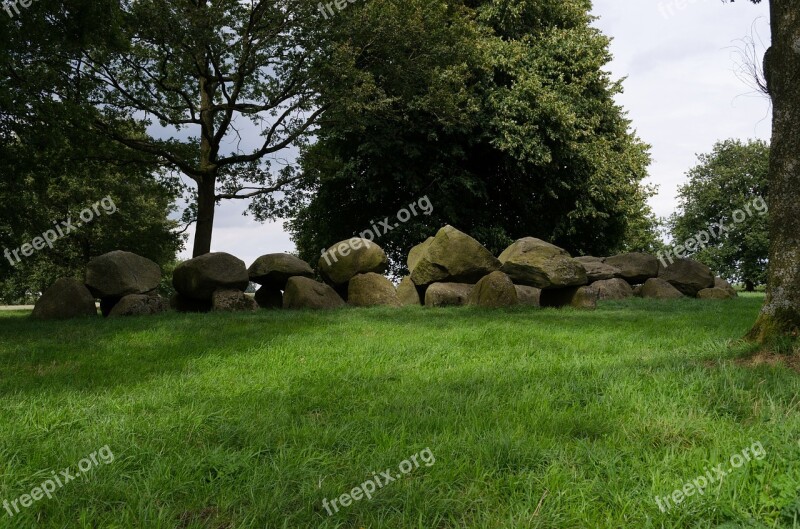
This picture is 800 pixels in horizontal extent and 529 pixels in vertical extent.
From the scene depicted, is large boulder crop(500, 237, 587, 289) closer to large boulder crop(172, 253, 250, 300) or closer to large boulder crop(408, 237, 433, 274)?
large boulder crop(408, 237, 433, 274)

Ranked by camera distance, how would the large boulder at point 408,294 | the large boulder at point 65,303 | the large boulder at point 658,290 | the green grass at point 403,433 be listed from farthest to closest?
the large boulder at point 658,290 < the large boulder at point 408,294 < the large boulder at point 65,303 < the green grass at point 403,433

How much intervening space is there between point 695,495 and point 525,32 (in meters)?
23.9

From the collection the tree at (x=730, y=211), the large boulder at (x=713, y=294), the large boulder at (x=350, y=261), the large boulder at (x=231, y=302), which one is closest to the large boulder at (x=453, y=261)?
the large boulder at (x=350, y=261)

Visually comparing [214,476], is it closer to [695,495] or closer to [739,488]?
[695,495]

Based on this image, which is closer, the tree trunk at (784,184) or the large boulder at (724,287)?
the tree trunk at (784,184)

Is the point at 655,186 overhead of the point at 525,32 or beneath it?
beneath

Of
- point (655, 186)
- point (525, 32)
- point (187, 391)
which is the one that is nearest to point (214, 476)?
point (187, 391)

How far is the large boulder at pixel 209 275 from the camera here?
1407 cm

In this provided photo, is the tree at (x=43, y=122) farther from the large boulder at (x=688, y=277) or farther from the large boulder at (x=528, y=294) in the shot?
the large boulder at (x=688, y=277)

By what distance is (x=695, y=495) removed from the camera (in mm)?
3078

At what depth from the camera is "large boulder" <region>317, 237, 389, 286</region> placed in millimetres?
15336
